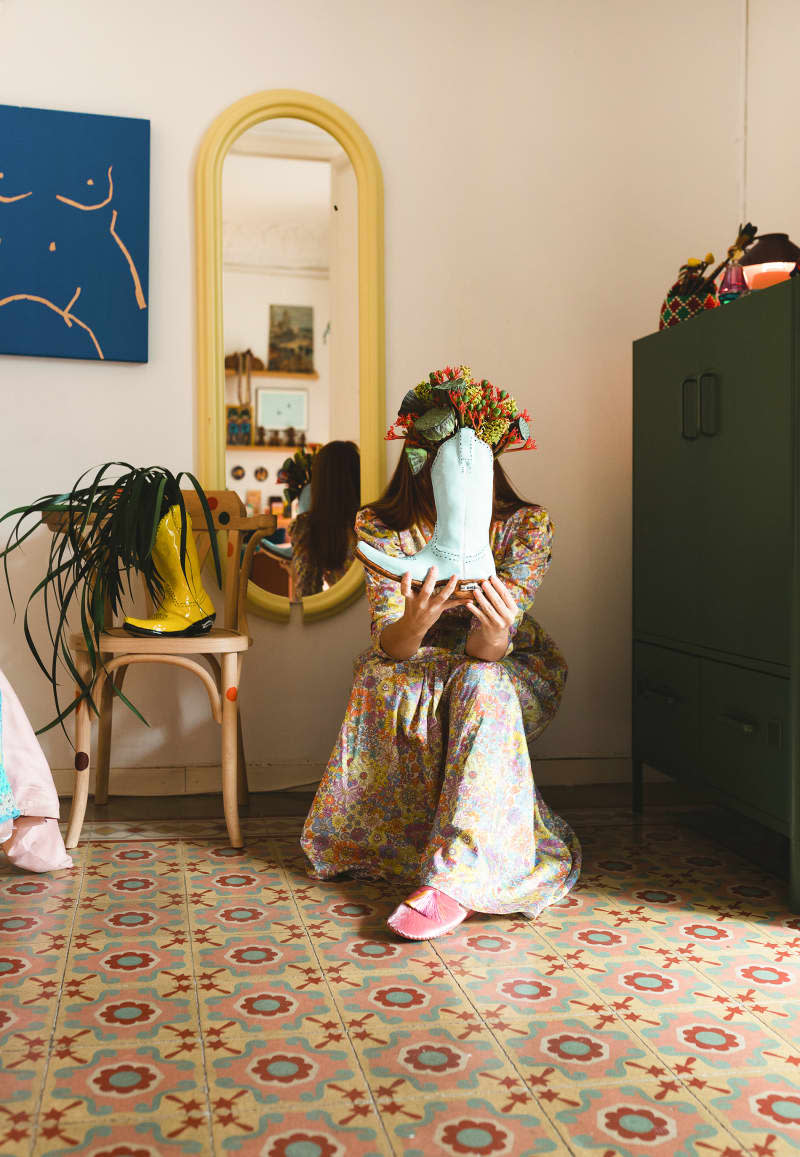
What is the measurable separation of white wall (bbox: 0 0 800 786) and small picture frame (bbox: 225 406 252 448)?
101 mm

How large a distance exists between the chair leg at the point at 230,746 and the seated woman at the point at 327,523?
0.57 m

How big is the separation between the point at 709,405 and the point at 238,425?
4.02 feet

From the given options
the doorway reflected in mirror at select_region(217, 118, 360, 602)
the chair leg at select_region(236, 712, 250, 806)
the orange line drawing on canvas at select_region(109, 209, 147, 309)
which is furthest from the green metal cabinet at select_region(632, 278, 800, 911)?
the orange line drawing on canvas at select_region(109, 209, 147, 309)

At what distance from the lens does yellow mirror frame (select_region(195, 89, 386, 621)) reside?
8.63 ft

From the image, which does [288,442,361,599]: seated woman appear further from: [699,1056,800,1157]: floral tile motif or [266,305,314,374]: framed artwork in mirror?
[699,1056,800,1157]: floral tile motif

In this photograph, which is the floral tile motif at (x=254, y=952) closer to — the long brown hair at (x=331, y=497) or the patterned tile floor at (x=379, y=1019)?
the patterned tile floor at (x=379, y=1019)

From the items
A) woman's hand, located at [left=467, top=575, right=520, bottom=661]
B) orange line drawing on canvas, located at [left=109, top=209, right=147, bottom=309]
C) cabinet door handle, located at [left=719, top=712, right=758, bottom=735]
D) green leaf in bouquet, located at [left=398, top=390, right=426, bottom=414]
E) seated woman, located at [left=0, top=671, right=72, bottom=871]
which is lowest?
seated woman, located at [left=0, top=671, right=72, bottom=871]

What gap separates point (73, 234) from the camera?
8.41 feet

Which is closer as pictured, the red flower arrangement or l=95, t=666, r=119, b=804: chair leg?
the red flower arrangement

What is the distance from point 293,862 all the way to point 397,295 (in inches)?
61.3

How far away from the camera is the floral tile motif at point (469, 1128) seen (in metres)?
1.11

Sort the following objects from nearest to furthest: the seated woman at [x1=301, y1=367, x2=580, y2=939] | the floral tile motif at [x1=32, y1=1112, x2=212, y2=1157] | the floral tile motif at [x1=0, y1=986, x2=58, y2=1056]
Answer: the floral tile motif at [x1=32, y1=1112, x2=212, y2=1157] < the floral tile motif at [x1=0, y1=986, x2=58, y2=1056] < the seated woman at [x1=301, y1=367, x2=580, y2=939]

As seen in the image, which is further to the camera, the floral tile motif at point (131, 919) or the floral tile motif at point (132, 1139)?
the floral tile motif at point (131, 919)

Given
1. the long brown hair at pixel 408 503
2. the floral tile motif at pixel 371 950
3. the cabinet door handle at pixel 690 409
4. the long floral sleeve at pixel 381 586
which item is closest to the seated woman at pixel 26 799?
the floral tile motif at pixel 371 950
